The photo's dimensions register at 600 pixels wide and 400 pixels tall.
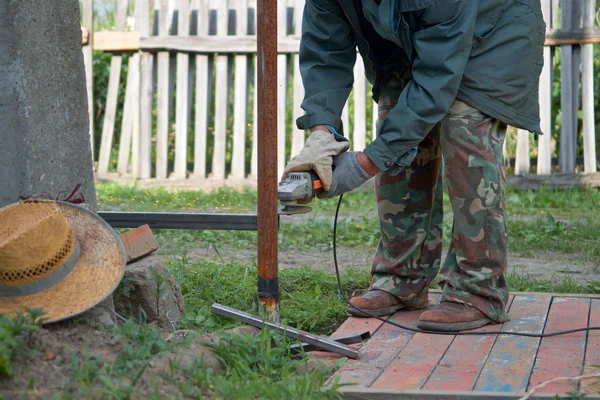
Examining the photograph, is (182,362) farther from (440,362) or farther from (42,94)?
(42,94)

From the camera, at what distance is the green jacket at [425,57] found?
3.01m

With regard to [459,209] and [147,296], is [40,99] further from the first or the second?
[459,209]

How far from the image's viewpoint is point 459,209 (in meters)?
3.24

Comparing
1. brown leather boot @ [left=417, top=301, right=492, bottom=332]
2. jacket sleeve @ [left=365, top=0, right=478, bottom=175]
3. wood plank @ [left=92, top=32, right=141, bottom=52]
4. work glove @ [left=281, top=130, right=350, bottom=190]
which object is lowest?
brown leather boot @ [left=417, top=301, right=492, bottom=332]

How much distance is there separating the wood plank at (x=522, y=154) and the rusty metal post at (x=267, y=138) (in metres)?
4.63

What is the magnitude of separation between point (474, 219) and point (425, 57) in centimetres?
65

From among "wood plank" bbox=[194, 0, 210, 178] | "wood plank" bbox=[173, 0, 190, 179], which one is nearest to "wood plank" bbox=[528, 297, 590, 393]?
"wood plank" bbox=[194, 0, 210, 178]

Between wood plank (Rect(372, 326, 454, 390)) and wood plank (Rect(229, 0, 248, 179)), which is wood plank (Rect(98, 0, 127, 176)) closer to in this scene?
wood plank (Rect(229, 0, 248, 179))

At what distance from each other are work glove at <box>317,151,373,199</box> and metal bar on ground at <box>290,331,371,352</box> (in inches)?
20.1

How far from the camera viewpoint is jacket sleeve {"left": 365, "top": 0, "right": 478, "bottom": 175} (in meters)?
3.00

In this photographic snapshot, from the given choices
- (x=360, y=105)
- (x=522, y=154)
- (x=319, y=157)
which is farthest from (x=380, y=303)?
(x=522, y=154)

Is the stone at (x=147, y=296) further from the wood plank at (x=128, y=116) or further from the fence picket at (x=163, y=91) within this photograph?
the wood plank at (x=128, y=116)

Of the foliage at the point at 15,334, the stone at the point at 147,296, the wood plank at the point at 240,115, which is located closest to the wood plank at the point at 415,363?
the stone at the point at 147,296

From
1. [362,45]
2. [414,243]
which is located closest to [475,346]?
[414,243]
